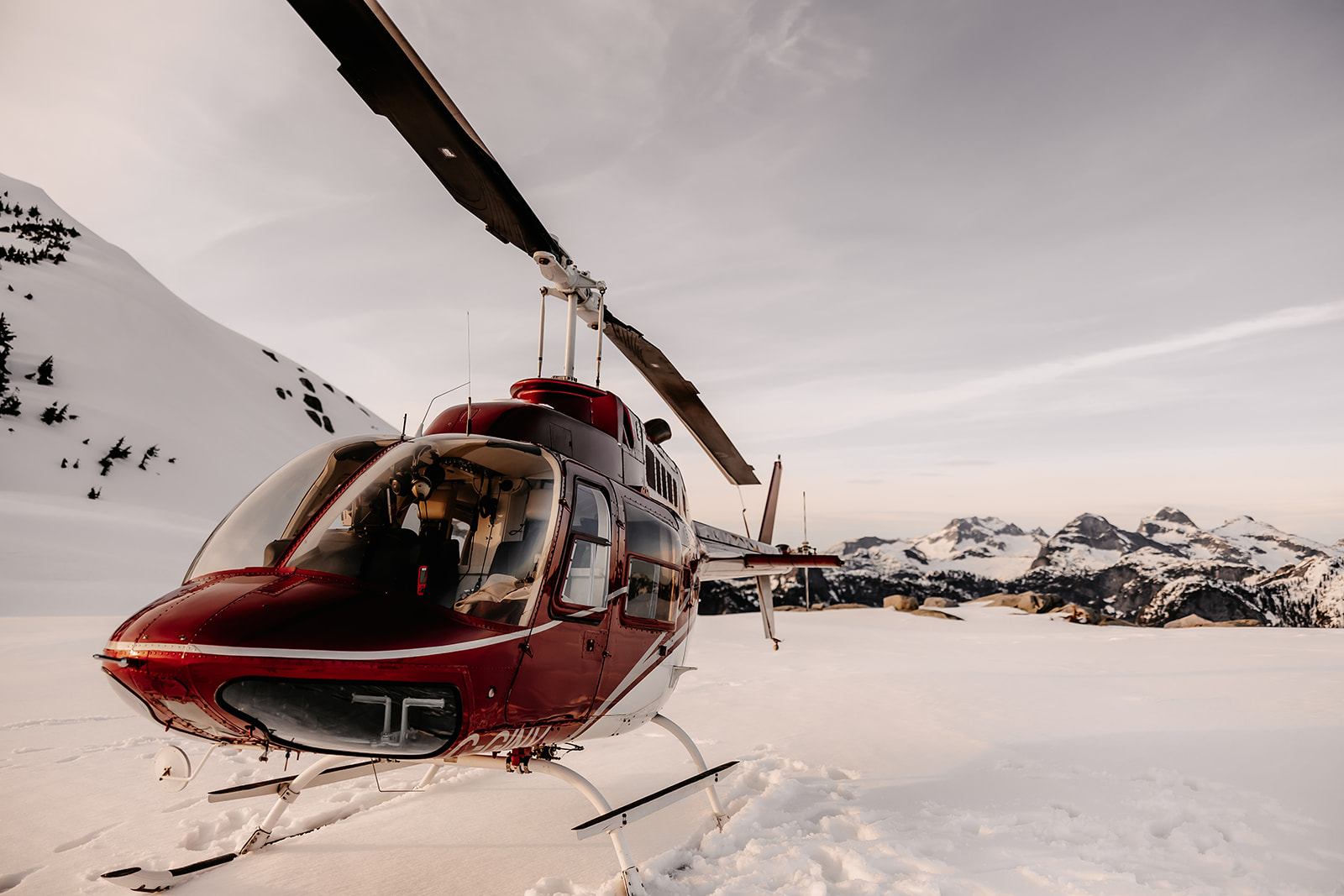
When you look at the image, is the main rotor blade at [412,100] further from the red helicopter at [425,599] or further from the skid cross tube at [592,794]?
the skid cross tube at [592,794]

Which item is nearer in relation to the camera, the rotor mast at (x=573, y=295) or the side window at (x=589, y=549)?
the side window at (x=589, y=549)

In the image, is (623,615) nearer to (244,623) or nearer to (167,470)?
(244,623)

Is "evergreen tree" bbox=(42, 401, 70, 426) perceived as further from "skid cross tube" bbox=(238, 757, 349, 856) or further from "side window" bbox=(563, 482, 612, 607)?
"side window" bbox=(563, 482, 612, 607)

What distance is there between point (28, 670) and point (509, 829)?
9271 mm

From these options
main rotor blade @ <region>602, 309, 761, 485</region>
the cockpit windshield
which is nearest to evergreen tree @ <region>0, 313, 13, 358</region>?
main rotor blade @ <region>602, 309, 761, 485</region>

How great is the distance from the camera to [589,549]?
3568mm

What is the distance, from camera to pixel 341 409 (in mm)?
59875

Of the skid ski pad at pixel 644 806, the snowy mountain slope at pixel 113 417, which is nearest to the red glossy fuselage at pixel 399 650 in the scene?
the skid ski pad at pixel 644 806

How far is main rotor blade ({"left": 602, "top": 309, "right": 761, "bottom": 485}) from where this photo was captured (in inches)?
249

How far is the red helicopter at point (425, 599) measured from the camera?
7.89 feet

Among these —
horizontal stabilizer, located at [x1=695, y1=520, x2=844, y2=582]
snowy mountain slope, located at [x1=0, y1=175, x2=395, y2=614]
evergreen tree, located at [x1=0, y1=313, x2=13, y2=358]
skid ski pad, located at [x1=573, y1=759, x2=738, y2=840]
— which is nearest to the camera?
skid ski pad, located at [x1=573, y1=759, x2=738, y2=840]

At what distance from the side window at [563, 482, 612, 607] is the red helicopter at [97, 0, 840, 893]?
0.01 meters

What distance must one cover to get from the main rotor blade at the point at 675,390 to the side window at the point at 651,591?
94.8 inches

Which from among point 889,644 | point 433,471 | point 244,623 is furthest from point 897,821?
point 889,644
